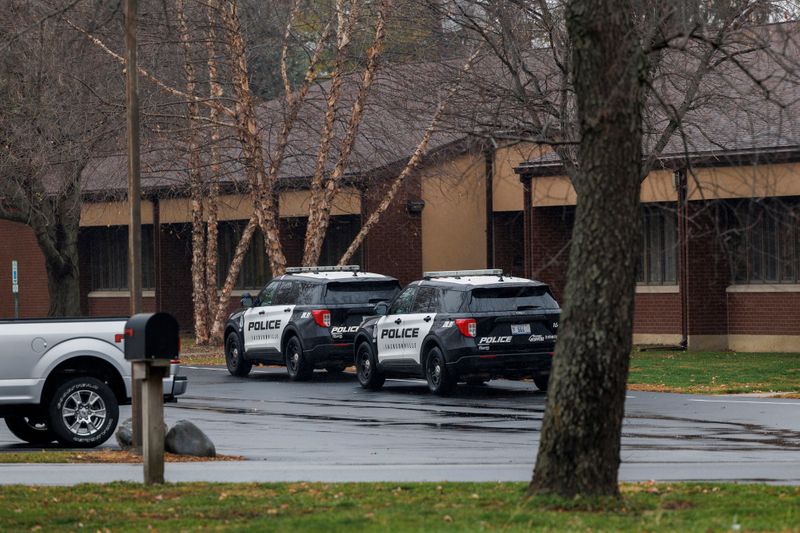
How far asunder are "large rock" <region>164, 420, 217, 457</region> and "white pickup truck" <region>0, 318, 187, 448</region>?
4.49ft

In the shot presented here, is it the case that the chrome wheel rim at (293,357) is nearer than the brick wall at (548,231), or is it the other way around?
the chrome wheel rim at (293,357)

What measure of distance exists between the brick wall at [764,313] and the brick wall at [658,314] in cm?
149

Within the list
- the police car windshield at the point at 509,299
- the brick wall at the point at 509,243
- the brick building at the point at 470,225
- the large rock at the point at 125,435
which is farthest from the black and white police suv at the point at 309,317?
the brick wall at the point at 509,243

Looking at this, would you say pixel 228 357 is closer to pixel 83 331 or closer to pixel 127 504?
pixel 83 331

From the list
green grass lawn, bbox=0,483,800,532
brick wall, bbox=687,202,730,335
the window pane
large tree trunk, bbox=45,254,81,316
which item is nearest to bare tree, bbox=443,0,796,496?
green grass lawn, bbox=0,483,800,532

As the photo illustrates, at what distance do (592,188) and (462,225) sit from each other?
28.9m

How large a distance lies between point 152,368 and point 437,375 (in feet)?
37.9

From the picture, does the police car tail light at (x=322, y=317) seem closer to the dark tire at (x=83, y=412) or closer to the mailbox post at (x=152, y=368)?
the dark tire at (x=83, y=412)

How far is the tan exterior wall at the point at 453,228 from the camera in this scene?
1523 inches

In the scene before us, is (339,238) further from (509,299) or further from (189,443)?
(189,443)

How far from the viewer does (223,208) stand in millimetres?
42875

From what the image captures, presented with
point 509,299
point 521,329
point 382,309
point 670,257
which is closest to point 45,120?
point 382,309

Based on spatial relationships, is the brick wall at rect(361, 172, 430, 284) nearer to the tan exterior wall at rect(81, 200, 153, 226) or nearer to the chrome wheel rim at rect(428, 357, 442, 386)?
the tan exterior wall at rect(81, 200, 153, 226)

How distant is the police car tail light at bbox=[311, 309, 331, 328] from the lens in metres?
26.5
